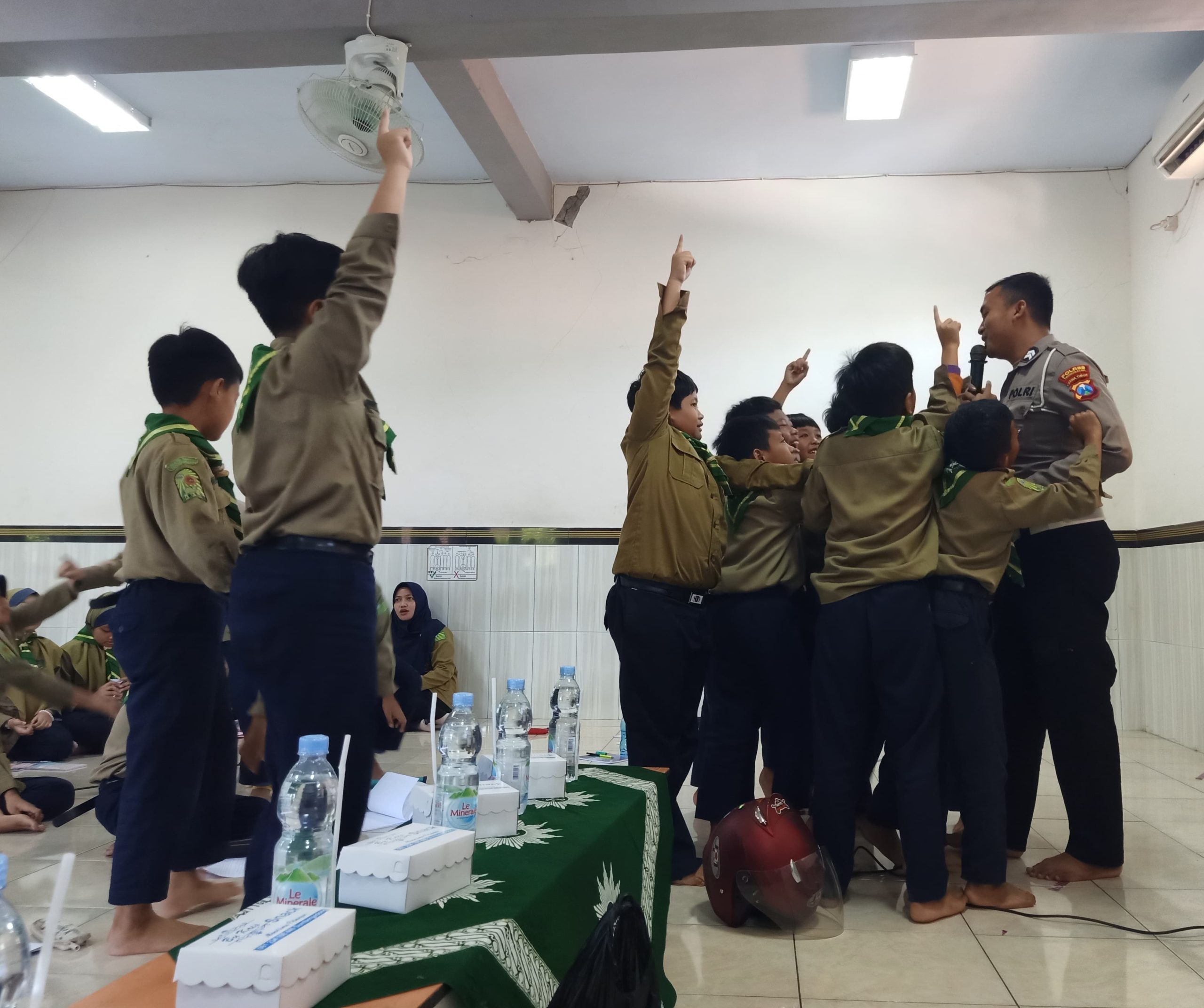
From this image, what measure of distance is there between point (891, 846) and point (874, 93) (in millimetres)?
3836

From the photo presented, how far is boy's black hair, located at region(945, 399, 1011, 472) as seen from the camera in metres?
2.40

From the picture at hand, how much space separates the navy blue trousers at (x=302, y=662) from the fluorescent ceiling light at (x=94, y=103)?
472cm

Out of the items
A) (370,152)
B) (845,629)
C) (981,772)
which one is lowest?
(981,772)

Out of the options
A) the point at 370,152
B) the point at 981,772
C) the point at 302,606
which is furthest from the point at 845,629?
the point at 370,152

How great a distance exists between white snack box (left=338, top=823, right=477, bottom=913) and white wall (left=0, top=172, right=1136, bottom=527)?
4.74 meters

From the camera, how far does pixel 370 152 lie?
11.0ft

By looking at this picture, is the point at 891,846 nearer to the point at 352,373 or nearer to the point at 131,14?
the point at 352,373

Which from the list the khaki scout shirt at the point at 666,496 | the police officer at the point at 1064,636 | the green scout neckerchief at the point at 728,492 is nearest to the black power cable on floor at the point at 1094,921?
the police officer at the point at 1064,636

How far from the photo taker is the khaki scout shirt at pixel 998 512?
2412 mm

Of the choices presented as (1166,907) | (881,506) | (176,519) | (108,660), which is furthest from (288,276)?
(108,660)

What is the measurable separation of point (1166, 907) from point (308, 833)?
89.9 inches

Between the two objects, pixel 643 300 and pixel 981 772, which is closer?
pixel 981 772

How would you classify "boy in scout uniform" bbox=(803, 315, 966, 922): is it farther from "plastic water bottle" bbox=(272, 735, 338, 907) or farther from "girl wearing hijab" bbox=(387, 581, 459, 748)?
"girl wearing hijab" bbox=(387, 581, 459, 748)

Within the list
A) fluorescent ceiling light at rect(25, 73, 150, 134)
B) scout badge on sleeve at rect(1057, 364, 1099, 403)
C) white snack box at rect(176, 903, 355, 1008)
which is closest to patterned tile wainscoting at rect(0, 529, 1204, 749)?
fluorescent ceiling light at rect(25, 73, 150, 134)
